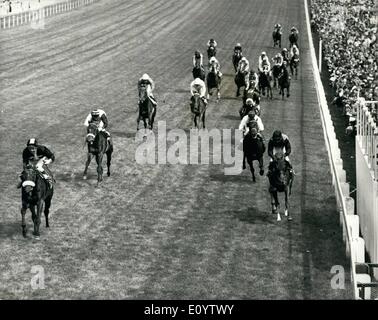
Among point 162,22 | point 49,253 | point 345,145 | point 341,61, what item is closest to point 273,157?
point 49,253

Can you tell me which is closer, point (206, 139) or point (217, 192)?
point (217, 192)

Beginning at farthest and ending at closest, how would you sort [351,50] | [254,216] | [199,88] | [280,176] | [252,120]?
[351,50] < [199,88] < [252,120] < [254,216] < [280,176]

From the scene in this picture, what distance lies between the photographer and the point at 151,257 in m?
13.0

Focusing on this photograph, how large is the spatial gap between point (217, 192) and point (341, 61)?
15.5m

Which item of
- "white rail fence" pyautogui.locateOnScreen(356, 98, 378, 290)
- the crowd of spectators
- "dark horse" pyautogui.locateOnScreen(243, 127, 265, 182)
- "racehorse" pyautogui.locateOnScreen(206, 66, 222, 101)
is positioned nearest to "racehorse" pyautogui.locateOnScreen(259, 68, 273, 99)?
"racehorse" pyautogui.locateOnScreen(206, 66, 222, 101)

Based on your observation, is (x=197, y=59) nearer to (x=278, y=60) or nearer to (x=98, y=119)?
(x=278, y=60)

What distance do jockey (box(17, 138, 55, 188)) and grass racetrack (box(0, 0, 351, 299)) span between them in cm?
102

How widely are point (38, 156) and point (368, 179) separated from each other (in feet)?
19.6

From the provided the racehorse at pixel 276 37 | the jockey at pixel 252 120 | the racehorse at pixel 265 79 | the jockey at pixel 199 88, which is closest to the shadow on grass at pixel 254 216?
the jockey at pixel 252 120

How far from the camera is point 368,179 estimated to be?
1560 centimetres

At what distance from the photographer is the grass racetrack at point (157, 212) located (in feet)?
39.3

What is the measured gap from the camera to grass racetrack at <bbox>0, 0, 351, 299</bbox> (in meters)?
12.0

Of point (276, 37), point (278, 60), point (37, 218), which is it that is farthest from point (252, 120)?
point (276, 37)
